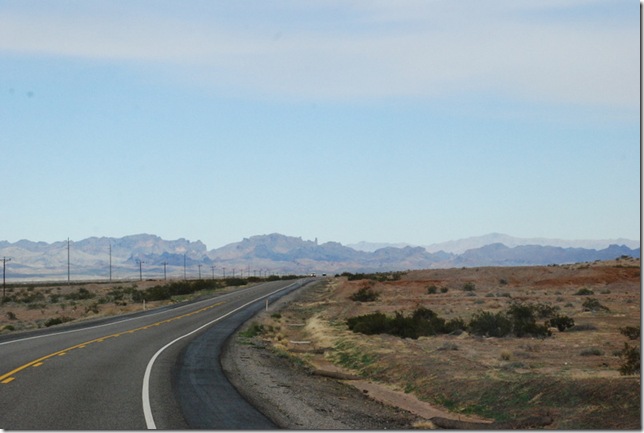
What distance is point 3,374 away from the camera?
787 inches

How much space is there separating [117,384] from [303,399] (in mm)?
4618

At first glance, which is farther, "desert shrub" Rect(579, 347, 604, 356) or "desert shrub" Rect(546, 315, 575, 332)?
"desert shrub" Rect(546, 315, 575, 332)

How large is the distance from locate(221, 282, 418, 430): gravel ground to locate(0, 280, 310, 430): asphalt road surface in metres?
0.50

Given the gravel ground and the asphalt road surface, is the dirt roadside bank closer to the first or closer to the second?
the gravel ground

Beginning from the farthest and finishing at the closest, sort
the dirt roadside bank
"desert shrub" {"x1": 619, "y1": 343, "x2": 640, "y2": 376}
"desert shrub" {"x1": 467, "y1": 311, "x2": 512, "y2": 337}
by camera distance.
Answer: "desert shrub" {"x1": 467, "y1": 311, "x2": 512, "y2": 337} < "desert shrub" {"x1": 619, "y1": 343, "x2": 640, "y2": 376} < the dirt roadside bank

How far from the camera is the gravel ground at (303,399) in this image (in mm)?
15000

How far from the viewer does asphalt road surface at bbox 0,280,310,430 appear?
45.9 ft

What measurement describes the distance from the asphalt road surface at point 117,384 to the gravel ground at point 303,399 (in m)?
0.50

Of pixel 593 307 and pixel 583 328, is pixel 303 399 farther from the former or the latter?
pixel 593 307

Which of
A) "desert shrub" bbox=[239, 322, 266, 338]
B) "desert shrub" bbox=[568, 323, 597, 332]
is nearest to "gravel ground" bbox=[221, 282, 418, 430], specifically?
"desert shrub" bbox=[239, 322, 266, 338]

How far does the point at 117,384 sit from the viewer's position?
18.4 m

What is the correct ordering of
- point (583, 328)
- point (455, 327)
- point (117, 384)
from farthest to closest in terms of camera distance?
point (455, 327)
point (583, 328)
point (117, 384)

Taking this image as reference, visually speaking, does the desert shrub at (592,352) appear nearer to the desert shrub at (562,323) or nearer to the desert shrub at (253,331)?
the desert shrub at (562,323)

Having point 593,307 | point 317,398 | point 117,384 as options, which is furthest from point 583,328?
point 117,384
